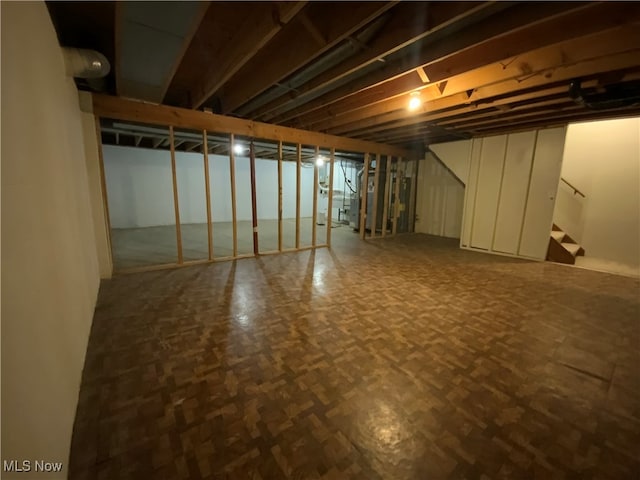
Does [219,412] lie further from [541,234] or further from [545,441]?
[541,234]

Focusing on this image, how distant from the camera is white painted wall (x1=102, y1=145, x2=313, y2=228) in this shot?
7137mm

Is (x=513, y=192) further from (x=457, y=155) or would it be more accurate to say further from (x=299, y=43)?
(x=299, y=43)

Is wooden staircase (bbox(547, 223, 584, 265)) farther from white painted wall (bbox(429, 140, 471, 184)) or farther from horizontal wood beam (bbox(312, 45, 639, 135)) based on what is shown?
horizontal wood beam (bbox(312, 45, 639, 135))

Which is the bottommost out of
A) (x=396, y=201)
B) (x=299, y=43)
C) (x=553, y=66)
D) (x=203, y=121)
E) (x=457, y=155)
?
(x=396, y=201)

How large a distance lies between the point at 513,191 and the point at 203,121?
5379mm

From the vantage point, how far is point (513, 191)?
493cm

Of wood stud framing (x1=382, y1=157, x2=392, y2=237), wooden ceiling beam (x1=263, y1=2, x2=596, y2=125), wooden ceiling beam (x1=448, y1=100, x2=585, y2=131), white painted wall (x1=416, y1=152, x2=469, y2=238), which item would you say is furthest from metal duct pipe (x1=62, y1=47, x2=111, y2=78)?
white painted wall (x1=416, y1=152, x2=469, y2=238)

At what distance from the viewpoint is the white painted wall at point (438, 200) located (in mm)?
6738

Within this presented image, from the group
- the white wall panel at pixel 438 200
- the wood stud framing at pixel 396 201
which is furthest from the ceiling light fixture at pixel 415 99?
the white wall panel at pixel 438 200

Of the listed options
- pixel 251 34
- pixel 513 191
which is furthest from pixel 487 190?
pixel 251 34

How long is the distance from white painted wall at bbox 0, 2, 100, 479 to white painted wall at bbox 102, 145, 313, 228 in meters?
6.39

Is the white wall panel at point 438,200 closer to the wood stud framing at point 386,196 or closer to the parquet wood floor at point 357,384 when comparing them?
the wood stud framing at point 386,196

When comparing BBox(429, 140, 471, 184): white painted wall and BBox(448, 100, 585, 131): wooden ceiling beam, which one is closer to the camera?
BBox(448, 100, 585, 131): wooden ceiling beam

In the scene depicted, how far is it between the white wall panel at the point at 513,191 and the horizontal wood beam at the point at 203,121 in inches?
114
